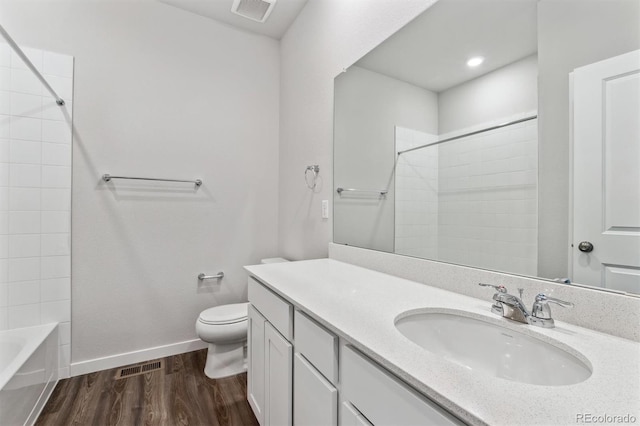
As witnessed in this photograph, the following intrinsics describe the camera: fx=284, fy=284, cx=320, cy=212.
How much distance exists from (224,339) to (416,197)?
1.52 m

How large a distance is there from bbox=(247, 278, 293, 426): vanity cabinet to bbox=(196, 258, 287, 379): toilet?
43 cm

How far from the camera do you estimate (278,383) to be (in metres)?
1.16

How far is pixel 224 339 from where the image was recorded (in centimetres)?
189

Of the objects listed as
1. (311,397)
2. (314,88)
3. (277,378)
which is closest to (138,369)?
(277,378)

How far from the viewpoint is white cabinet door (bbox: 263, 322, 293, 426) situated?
1072 mm

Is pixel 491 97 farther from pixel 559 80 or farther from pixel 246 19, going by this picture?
pixel 246 19

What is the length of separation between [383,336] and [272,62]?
2.65 metres

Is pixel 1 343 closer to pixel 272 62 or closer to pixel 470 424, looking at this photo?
pixel 470 424

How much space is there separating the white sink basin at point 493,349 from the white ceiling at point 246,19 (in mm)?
2405

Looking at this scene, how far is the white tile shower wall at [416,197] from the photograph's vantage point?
1.24 metres

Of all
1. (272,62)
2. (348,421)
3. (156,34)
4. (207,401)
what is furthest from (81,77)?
(348,421)

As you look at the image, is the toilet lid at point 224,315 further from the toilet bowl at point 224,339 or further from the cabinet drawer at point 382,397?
the cabinet drawer at point 382,397

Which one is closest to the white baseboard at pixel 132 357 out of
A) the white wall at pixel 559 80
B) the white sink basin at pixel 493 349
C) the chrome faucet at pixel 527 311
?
the white sink basin at pixel 493 349

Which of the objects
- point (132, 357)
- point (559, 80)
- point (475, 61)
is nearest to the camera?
point (559, 80)
